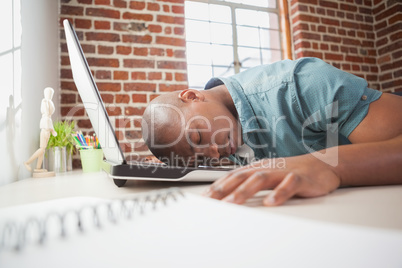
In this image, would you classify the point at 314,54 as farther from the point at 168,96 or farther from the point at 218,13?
the point at 168,96

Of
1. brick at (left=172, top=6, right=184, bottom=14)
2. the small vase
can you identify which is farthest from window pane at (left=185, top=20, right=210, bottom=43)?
the small vase

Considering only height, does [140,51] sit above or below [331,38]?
below

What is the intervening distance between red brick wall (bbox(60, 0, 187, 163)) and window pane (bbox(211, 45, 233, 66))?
41 cm

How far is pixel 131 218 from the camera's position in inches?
11.2

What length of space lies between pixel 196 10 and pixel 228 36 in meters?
0.33

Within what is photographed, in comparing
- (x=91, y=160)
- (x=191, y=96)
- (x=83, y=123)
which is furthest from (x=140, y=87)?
(x=191, y=96)

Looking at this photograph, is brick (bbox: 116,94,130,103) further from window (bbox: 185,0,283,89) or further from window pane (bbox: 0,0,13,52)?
window pane (bbox: 0,0,13,52)

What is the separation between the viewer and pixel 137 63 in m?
1.75

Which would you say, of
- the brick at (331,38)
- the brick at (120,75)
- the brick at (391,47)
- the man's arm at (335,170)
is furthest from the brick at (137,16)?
the brick at (391,47)

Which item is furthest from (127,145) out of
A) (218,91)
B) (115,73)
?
(218,91)

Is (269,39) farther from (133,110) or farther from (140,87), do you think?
(133,110)

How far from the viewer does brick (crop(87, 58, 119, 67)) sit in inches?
65.7

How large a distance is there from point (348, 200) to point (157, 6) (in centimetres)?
184

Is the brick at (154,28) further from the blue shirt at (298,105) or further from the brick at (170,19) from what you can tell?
the blue shirt at (298,105)
